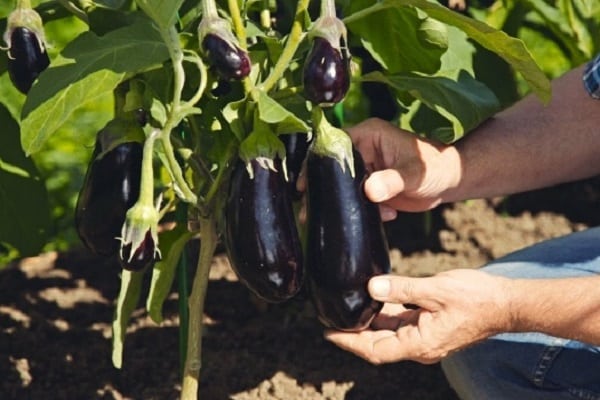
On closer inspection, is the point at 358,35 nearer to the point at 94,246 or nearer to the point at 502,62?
the point at 502,62

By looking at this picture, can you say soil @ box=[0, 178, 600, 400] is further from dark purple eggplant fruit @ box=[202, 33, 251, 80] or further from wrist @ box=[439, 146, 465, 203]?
dark purple eggplant fruit @ box=[202, 33, 251, 80]

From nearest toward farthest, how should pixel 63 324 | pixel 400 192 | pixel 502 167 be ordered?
pixel 400 192, pixel 502 167, pixel 63 324

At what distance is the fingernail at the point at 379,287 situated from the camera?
4.89ft

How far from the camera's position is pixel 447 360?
6.53 ft

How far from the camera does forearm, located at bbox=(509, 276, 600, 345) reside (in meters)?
1.56

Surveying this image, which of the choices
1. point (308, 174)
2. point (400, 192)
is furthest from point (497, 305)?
point (308, 174)

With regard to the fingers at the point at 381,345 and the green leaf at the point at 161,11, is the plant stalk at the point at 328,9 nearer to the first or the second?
the green leaf at the point at 161,11

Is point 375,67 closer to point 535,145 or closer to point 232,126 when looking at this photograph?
point 535,145

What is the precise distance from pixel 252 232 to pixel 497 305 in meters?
0.38

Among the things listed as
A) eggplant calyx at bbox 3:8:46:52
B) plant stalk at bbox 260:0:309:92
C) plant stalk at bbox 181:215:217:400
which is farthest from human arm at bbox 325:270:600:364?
eggplant calyx at bbox 3:8:46:52

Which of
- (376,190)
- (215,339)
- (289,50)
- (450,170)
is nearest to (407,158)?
(450,170)

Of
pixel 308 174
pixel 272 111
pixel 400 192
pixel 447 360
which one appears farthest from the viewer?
pixel 447 360

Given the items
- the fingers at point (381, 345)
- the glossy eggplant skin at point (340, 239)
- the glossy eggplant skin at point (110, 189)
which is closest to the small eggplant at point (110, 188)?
the glossy eggplant skin at point (110, 189)

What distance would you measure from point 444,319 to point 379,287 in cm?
15
